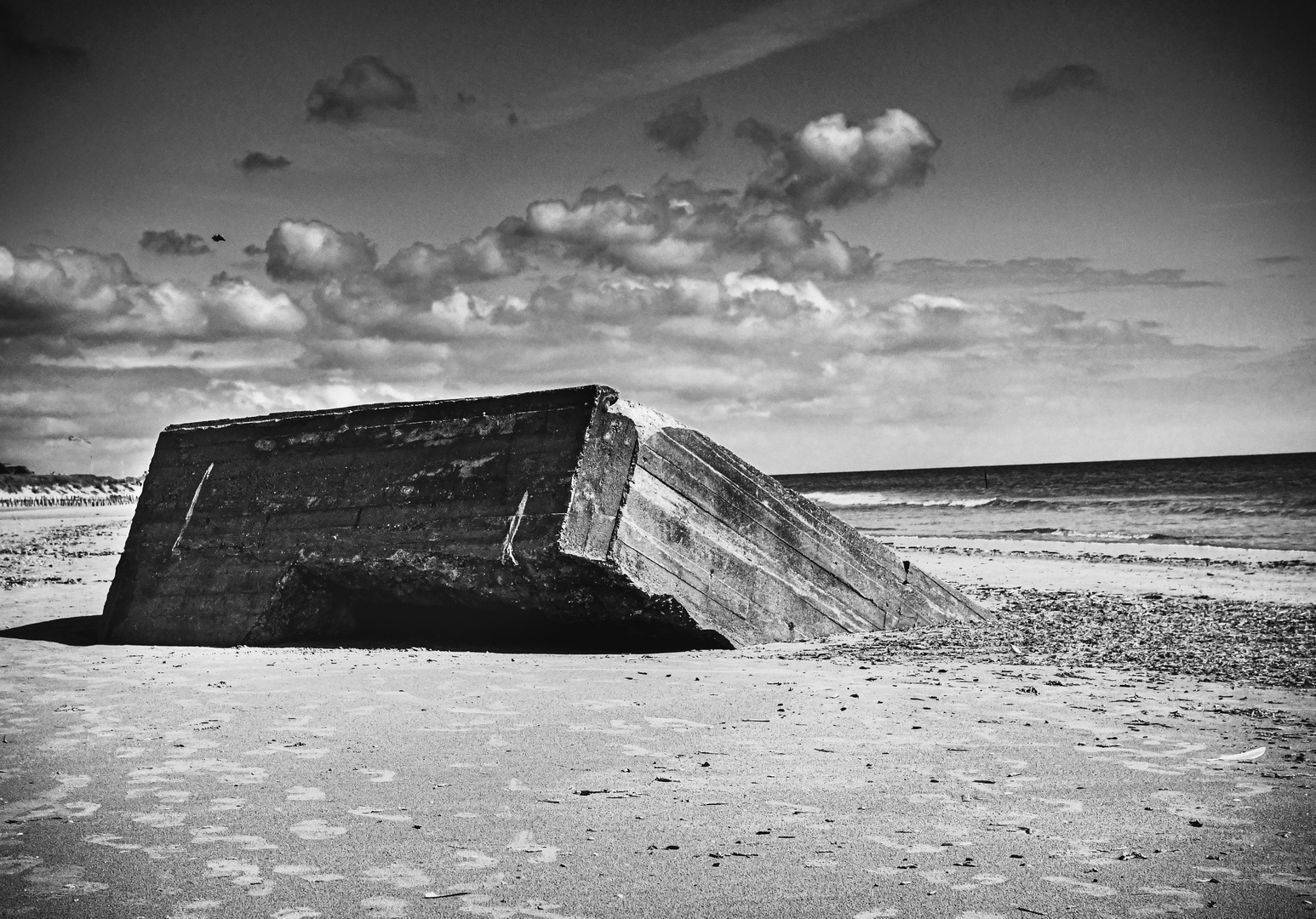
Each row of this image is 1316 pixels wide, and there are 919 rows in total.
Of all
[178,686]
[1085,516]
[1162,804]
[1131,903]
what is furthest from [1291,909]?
[1085,516]

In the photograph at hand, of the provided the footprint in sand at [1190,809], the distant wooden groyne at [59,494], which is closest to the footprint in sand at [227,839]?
the footprint in sand at [1190,809]

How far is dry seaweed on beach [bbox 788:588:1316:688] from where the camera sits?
18.5 ft

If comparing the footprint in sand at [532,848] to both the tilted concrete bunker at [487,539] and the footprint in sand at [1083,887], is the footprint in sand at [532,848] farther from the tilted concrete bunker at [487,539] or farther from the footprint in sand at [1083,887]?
the tilted concrete bunker at [487,539]

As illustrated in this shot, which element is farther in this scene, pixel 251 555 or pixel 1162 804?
pixel 251 555

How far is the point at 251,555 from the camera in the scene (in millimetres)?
6383

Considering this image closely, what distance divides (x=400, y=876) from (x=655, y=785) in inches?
41.5

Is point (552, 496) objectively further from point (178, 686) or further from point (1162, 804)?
A: point (1162, 804)

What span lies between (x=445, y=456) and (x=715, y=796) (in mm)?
3468

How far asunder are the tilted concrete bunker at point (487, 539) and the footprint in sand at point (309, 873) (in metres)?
2.90

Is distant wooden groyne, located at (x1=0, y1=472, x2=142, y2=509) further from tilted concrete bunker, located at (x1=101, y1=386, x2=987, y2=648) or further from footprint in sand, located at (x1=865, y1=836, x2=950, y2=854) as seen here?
footprint in sand, located at (x1=865, y1=836, x2=950, y2=854)

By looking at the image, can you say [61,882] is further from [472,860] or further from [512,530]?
[512,530]

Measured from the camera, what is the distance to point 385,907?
2322 mm

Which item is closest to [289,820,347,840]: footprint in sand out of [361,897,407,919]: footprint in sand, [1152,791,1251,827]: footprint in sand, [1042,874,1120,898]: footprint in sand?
[361,897,407,919]: footprint in sand

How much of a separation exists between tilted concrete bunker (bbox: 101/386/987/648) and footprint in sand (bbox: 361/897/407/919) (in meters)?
3.07
